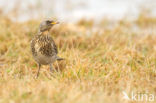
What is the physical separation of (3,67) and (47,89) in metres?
2.10

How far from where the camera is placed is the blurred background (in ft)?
29.6

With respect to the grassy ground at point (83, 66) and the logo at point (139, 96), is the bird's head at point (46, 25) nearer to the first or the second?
the grassy ground at point (83, 66)

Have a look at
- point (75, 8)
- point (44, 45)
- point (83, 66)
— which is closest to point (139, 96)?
point (83, 66)

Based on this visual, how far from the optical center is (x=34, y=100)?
11.4ft

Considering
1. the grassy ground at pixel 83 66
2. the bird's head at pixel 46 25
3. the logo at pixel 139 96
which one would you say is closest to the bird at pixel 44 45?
the bird's head at pixel 46 25

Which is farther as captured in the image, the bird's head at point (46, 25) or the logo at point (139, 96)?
the bird's head at point (46, 25)

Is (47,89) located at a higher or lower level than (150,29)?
higher

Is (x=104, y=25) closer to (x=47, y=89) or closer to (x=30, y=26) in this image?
(x=30, y=26)

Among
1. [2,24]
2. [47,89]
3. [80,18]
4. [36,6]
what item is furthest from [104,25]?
[47,89]

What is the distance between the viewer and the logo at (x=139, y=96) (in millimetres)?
4059

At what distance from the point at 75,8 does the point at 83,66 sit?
5.87 metres

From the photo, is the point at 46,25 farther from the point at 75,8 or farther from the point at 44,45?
the point at 75,8

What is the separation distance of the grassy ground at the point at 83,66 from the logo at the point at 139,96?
0.05m

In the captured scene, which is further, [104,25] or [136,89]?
[104,25]
